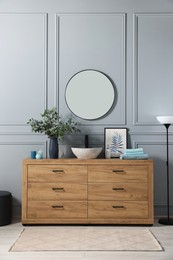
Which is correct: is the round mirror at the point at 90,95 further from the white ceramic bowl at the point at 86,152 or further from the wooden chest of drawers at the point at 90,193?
the wooden chest of drawers at the point at 90,193

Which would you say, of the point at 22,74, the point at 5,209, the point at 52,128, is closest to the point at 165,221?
the point at 52,128

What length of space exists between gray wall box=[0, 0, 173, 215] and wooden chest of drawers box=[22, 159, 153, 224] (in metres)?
0.53

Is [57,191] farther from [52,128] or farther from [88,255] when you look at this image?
[88,255]

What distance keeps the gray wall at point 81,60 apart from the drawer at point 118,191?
2.00ft

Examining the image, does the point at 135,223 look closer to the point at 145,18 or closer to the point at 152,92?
the point at 152,92

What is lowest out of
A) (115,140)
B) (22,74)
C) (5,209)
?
(5,209)

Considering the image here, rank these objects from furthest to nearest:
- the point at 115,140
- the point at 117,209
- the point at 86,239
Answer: the point at 115,140, the point at 117,209, the point at 86,239

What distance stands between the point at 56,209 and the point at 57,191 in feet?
0.62

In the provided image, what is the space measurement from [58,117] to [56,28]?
1.09 m

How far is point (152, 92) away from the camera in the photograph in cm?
400

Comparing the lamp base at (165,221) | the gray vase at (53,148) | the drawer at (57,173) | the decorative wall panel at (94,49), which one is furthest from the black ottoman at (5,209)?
the lamp base at (165,221)

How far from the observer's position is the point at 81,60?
4008 millimetres

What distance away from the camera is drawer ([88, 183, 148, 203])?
3506mm

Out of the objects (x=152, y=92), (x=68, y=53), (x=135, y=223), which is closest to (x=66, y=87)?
(x=68, y=53)
